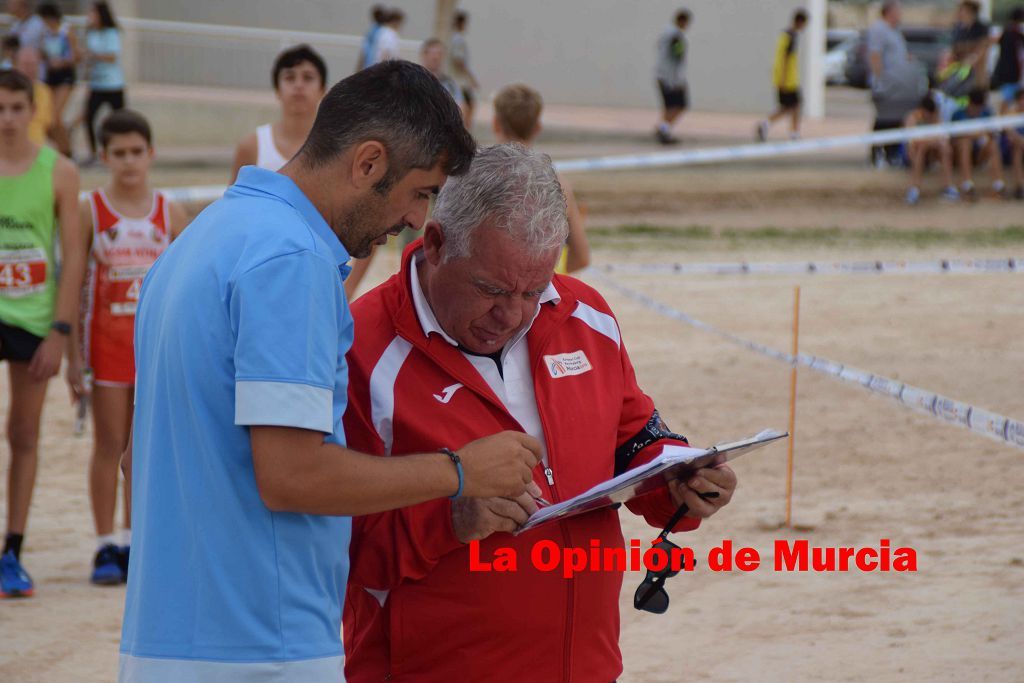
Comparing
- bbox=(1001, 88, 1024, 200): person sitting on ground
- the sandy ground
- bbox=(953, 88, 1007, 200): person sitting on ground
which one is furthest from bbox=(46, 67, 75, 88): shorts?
bbox=(1001, 88, 1024, 200): person sitting on ground

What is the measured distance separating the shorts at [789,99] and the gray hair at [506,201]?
63.8 ft

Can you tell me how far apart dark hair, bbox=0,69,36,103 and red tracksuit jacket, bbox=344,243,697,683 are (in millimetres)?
3343

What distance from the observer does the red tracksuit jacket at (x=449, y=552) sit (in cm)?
256

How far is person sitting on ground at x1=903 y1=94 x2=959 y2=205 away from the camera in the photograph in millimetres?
17703

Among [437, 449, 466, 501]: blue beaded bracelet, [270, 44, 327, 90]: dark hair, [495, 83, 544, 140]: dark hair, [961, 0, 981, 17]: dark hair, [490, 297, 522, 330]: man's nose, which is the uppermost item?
[961, 0, 981, 17]: dark hair

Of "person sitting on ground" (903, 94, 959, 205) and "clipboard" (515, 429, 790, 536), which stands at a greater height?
"person sitting on ground" (903, 94, 959, 205)

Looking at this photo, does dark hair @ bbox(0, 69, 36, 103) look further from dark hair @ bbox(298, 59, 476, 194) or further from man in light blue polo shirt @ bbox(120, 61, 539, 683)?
dark hair @ bbox(298, 59, 476, 194)

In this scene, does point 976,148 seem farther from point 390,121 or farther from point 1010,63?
point 390,121

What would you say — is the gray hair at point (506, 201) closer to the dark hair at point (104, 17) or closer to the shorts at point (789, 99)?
the dark hair at point (104, 17)

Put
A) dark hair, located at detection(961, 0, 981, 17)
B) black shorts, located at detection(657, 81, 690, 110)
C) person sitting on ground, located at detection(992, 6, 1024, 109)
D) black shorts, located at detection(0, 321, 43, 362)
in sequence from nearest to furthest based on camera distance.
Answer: black shorts, located at detection(0, 321, 43, 362), person sitting on ground, located at detection(992, 6, 1024, 109), dark hair, located at detection(961, 0, 981, 17), black shorts, located at detection(657, 81, 690, 110)

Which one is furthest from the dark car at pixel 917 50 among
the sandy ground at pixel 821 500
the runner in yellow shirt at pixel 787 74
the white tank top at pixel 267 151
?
the white tank top at pixel 267 151

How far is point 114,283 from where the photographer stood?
5.54m

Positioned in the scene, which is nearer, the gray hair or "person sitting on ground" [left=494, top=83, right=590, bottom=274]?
the gray hair

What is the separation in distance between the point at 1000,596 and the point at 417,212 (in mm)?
3724
